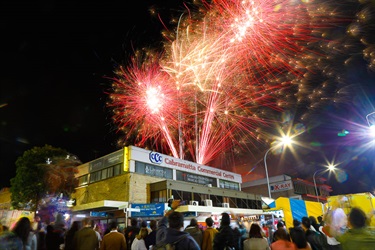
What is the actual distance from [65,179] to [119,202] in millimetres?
10691

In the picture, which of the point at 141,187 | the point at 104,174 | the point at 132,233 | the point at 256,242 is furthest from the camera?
the point at 104,174

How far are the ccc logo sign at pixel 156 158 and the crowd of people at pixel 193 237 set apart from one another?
744 inches

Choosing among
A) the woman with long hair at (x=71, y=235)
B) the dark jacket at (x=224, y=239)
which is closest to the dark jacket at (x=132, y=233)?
the woman with long hair at (x=71, y=235)

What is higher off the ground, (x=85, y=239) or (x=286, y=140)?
(x=286, y=140)

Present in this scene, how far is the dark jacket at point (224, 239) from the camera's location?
601 cm

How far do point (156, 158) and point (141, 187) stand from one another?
3644 millimetres

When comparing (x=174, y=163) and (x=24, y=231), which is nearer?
(x=24, y=231)

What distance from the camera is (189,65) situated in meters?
18.5

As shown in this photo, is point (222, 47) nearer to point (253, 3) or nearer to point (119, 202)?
point (253, 3)

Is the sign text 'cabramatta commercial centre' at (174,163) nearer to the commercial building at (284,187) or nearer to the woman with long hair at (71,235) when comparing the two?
the commercial building at (284,187)

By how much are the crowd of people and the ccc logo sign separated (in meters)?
18.9

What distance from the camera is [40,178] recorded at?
97.9 feet

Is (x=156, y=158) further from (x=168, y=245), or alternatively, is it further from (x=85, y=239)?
(x=168, y=245)

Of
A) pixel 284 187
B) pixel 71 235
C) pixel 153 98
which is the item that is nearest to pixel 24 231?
pixel 71 235
